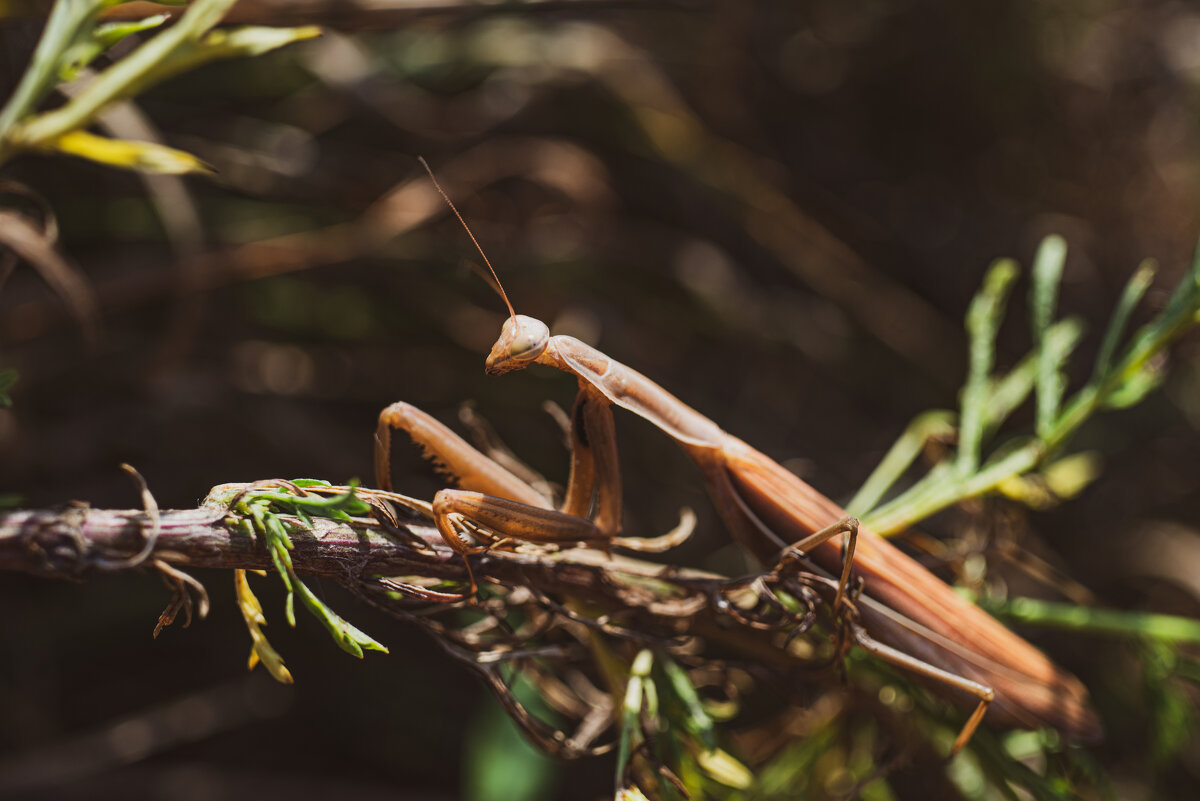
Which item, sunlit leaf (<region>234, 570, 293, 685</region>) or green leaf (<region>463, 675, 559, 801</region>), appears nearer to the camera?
sunlit leaf (<region>234, 570, 293, 685</region>)

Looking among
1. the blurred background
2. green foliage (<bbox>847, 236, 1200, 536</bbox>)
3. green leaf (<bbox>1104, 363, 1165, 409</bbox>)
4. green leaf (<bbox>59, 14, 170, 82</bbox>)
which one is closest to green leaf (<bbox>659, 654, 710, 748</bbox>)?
green foliage (<bbox>847, 236, 1200, 536</bbox>)

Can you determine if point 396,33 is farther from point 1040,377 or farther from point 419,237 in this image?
→ point 1040,377

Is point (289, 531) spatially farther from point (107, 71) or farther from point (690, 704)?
point (107, 71)

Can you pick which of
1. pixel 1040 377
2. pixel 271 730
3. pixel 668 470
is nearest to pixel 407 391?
pixel 668 470

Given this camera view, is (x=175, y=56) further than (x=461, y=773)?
No

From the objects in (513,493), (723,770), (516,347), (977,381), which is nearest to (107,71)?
(516,347)

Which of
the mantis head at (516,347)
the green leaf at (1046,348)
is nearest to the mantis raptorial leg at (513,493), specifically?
the mantis head at (516,347)

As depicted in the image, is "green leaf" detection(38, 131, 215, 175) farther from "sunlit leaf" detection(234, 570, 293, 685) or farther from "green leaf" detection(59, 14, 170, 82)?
"sunlit leaf" detection(234, 570, 293, 685)
